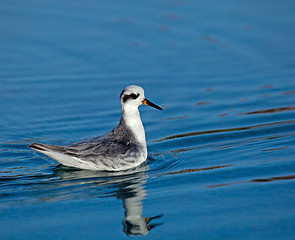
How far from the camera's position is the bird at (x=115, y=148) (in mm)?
10055

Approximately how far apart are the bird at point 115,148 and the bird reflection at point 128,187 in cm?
15

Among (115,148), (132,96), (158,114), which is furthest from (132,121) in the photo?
(158,114)

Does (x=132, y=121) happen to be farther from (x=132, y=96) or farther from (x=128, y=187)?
(x=128, y=187)

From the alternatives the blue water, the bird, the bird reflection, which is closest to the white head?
the bird

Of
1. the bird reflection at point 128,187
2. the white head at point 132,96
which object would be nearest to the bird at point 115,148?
the white head at point 132,96

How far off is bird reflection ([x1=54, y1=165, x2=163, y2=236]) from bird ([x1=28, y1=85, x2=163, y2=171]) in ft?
0.50

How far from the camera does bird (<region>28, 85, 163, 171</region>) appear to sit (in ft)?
33.0

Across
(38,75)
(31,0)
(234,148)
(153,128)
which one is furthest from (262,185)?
(31,0)

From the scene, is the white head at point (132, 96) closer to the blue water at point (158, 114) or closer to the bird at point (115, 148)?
the bird at point (115, 148)

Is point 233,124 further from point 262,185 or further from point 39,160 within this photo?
point 39,160

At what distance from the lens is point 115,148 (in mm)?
10422

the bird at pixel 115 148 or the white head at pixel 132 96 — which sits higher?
the white head at pixel 132 96

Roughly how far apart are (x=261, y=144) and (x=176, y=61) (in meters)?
5.13

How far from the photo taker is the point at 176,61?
15508mm
